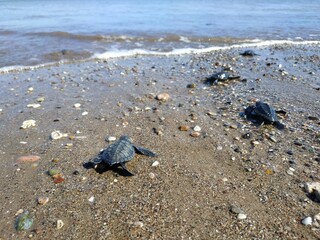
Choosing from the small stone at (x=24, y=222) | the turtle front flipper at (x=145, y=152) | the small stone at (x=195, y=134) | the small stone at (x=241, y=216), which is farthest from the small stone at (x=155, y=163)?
the small stone at (x=24, y=222)

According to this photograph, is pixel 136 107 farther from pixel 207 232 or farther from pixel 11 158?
pixel 207 232

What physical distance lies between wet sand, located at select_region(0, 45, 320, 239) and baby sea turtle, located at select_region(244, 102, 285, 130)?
0.59 feet

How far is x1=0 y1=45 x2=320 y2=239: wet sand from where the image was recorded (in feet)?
12.0

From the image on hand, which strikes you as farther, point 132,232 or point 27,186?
point 27,186

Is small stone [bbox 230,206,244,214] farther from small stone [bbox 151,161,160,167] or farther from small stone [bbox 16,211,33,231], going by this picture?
small stone [bbox 16,211,33,231]

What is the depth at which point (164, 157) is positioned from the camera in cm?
503

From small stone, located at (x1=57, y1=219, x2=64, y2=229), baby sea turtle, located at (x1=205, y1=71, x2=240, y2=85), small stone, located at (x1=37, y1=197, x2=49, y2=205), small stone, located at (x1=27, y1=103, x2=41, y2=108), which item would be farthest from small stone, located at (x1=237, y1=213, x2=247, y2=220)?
small stone, located at (x1=27, y1=103, x2=41, y2=108)

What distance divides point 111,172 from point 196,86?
4538 millimetres

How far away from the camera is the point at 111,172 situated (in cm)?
462

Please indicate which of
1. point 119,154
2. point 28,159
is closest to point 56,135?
point 28,159

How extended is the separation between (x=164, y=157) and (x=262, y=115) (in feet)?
7.76

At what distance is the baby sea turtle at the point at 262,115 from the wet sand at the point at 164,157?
0.18 metres

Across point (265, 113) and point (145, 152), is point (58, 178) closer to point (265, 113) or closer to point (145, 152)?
point (145, 152)

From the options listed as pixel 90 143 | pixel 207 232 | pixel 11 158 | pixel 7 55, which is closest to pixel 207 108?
pixel 90 143
